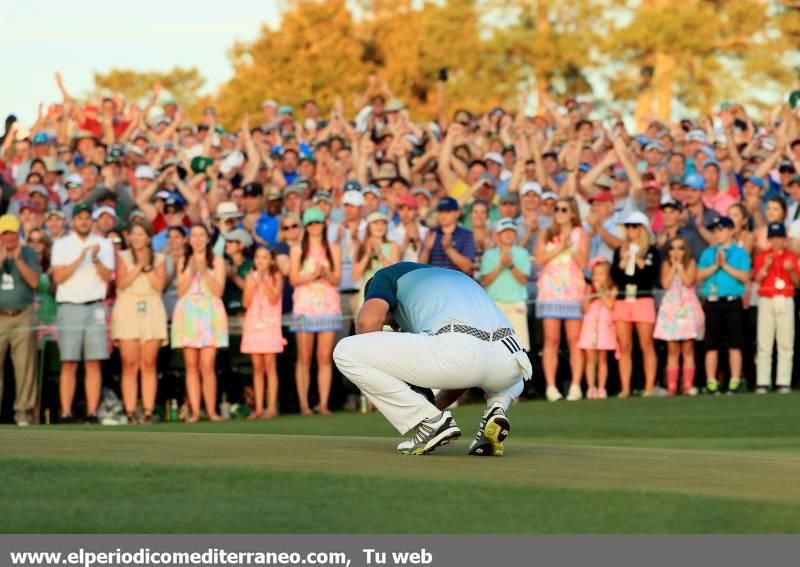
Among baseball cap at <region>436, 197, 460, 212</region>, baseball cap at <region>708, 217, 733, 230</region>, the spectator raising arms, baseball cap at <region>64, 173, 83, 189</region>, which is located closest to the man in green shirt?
the spectator raising arms

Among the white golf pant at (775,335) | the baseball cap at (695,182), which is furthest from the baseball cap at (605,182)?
the white golf pant at (775,335)

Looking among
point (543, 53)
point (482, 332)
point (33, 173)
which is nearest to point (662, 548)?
point (482, 332)

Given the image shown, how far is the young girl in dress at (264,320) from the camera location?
20766 millimetres

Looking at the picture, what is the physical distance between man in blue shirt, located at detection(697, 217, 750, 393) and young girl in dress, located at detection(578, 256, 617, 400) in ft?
3.64

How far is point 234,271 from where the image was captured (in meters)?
21.2

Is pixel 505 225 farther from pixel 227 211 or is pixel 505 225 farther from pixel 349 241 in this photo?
pixel 227 211

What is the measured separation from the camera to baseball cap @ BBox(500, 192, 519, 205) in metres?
22.8

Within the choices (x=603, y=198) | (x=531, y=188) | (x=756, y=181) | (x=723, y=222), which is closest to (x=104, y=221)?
(x=531, y=188)

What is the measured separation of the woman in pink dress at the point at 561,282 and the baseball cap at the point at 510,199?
1134 millimetres

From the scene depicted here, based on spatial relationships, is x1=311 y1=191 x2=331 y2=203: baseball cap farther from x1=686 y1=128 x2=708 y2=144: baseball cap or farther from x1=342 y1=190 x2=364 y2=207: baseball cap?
x1=686 y1=128 x2=708 y2=144: baseball cap

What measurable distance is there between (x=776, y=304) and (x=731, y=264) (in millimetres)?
706

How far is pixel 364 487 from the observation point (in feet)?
31.5

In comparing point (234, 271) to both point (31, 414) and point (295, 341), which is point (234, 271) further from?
point (31, 414)

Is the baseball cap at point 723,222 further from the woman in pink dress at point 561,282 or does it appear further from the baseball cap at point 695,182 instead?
the woman in pink dress at point 561,282
